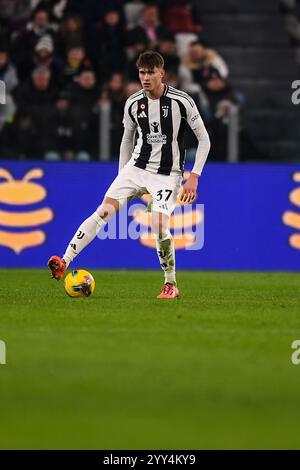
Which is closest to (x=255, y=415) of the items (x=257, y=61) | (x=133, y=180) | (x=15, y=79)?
(x=133, y=180)

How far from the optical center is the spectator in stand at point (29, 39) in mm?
16656

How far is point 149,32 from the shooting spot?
56.9 ft

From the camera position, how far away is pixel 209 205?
1489 centimetres

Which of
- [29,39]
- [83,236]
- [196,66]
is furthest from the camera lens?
[196,66]

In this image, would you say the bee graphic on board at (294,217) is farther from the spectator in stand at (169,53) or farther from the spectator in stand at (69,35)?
the spectator in stand at (69,35)

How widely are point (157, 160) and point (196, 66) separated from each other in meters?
7.24

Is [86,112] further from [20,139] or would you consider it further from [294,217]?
[294,217]

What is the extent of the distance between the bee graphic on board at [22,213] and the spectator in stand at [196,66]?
313cm

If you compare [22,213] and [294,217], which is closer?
[22,213]

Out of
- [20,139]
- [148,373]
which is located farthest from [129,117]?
[20,139]

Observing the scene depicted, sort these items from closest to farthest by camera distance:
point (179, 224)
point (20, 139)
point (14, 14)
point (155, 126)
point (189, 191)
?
point (189, 191) < point (155, 126) < point (179, 224) < point (20, 139) < point (14, 14)

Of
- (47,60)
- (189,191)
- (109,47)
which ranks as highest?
(109,47)

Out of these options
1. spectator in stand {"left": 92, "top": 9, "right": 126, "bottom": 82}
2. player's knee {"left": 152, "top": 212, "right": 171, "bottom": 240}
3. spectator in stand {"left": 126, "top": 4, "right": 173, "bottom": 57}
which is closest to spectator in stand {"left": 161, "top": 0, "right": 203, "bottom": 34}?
spectator in stand {"left": 126, "top": 4, "right": 173, "bottom": 57}
